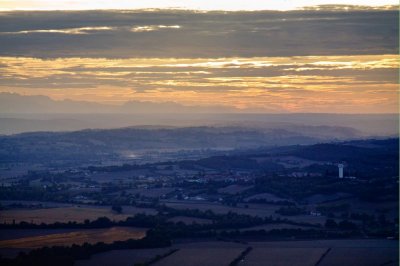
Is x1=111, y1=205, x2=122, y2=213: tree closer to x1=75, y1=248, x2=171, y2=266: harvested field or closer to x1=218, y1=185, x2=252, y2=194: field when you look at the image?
x1=218, y1=185, x2=252, y2=194: field

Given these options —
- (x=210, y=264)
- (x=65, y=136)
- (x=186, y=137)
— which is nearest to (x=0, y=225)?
(x=210, y=264)

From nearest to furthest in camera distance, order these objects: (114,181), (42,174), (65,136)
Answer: (114,181), (42,174), (65,136)

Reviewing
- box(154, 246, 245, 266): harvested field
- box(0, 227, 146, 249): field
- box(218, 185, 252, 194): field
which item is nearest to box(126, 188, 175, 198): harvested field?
box(218, 185, 252, 194): field

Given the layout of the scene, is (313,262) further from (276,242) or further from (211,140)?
(211,140)

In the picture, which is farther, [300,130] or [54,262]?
[300,130]

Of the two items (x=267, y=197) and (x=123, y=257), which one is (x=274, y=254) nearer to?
(x=123, y=257)

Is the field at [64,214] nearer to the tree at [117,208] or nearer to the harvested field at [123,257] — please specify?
the tree at [117,208]
